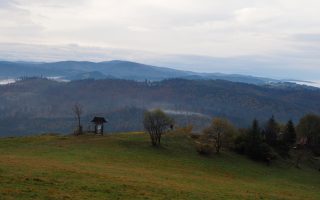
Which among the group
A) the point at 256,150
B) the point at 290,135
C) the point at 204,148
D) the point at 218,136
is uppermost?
the point at 218,136

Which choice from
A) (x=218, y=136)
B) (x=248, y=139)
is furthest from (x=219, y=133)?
(x=248, y=139)

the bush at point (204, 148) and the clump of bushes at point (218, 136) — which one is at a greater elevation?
the clump of bushes at point (218, 136)

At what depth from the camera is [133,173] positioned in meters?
49.6

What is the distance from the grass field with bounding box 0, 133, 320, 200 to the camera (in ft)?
111

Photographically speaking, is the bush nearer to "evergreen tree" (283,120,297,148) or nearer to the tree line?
the tree line

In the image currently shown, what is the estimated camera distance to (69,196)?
98.2ft

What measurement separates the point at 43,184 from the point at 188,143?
2053 inches

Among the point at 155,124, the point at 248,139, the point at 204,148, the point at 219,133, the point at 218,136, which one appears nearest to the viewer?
the point at 204,148

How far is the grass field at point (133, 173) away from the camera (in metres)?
33.8

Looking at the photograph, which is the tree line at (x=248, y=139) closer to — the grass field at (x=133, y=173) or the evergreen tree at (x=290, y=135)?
the evergreen tree at (x=290, y=135)

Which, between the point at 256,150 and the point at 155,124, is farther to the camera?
the point at 256,150

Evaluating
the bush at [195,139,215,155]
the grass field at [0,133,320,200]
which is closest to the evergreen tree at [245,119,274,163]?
the grass field at [0,133,320,200]

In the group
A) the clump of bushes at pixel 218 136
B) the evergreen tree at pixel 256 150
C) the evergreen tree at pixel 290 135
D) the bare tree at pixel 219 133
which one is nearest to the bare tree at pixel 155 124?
the clump of bushes at pixel 218 136

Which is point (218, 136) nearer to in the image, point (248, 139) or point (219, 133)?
point (219, 133)
